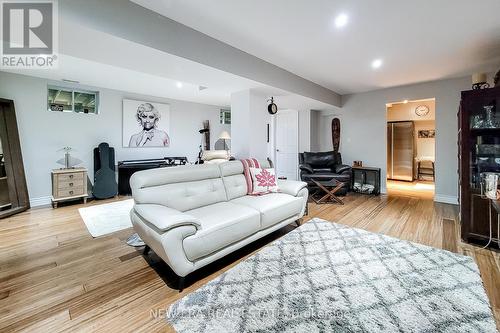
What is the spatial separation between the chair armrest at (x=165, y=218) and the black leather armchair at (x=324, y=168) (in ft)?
11.3

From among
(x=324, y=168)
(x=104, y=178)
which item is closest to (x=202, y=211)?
(x=104, y=178)

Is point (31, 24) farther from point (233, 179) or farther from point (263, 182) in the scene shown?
point (263, 182)

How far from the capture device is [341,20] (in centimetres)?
235

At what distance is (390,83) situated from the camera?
477 cm

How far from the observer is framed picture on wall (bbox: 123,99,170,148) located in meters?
5.41

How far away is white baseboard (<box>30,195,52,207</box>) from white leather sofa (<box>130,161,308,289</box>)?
3.45 meters

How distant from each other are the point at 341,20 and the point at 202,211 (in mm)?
2537

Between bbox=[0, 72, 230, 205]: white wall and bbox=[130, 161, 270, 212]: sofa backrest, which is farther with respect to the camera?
bbox=[0, 72, 230, 205]: white wall

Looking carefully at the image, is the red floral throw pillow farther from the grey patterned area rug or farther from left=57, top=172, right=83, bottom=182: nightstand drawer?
left=57, top=172, right=83, bottom=182: nightstand drawer

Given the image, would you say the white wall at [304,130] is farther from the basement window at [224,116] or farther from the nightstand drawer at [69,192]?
the nightstand drawer at [69,192]

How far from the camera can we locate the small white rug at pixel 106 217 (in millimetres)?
3127

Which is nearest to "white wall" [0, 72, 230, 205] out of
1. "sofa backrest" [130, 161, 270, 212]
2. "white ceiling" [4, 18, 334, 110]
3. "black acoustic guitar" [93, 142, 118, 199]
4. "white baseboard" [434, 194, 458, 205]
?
"white ceiling" [4, 18, 334, 110]

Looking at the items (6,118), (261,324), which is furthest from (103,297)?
(6,118)

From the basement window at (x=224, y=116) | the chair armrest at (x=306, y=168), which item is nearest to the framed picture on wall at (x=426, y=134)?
the chair armrest at (x=306, y=168)
